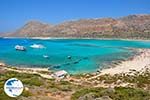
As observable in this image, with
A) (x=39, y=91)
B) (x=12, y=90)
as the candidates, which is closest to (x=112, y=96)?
(x=39, y=91)

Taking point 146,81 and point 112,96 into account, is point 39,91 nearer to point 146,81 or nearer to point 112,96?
point 112,96

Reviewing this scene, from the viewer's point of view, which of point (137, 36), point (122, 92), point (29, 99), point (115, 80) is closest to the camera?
point (29, 99)

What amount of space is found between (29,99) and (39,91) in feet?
11.2

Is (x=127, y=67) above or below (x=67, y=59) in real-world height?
above

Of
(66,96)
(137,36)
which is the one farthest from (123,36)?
(66,96)

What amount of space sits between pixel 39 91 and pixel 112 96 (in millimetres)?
4137

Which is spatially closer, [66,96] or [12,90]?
[12,90]

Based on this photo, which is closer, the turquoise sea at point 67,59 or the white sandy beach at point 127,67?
the white sandy beach at point 127,67

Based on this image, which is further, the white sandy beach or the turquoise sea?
the turquoise sea

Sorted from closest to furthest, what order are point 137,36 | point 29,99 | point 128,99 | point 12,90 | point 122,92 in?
point 12,90
point 29,99
point 128,99
point 122,92
point 137,36

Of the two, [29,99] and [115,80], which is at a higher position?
[29,99]

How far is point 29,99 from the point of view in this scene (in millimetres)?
14070

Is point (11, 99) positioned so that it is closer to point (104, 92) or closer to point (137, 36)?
point (104, 92)

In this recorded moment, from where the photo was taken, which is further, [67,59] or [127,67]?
[67,59]
